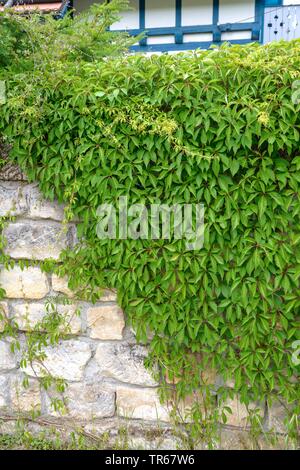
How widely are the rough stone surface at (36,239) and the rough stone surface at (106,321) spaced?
0.38 metres

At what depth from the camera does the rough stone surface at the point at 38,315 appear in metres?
2.50

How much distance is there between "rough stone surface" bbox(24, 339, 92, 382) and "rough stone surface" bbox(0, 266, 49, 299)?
319 mm

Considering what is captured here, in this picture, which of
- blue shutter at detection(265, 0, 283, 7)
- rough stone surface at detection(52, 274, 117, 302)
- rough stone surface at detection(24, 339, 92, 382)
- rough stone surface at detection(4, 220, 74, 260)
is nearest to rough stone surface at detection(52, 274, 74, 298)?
rough stone surface at detection(52, 274, 117, 302)

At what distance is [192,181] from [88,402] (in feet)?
4.49

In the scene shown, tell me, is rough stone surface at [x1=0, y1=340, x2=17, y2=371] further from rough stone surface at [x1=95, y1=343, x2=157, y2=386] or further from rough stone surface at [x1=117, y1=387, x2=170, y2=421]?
rough stone surface at [x1=117, y1=387, x2=170, y2=421]

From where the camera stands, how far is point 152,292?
7.59ft

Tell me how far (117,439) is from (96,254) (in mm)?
1052

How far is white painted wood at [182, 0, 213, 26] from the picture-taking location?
6.16 meters

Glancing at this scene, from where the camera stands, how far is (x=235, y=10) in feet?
20.1

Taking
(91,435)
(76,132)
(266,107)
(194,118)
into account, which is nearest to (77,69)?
(76,132)

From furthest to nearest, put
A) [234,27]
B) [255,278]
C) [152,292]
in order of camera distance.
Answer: [234,27] → [152,292] → [255,278]

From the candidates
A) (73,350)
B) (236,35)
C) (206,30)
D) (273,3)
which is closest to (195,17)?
(206,30)

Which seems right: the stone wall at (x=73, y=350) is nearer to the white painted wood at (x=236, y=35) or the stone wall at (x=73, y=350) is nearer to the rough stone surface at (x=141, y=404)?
the rough stone surface at (x=141, y=404)

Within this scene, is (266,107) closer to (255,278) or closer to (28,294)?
(255,278)
